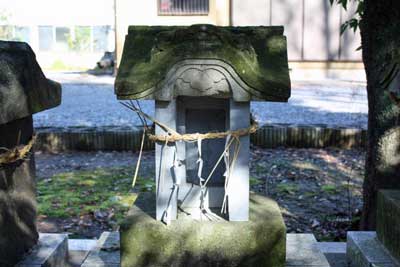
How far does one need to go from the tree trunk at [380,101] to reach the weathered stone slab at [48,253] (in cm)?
211

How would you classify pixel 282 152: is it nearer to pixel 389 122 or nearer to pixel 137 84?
pixel 389 122

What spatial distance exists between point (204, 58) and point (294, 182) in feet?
12.0

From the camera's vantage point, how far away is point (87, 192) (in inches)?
222

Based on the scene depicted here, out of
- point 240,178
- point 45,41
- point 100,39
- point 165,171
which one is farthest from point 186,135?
point 45,41

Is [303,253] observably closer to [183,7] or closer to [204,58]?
[204,58]

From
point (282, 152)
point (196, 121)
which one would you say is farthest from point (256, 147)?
point (196, 121)

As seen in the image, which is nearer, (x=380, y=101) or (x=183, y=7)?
(x=380, y=101)

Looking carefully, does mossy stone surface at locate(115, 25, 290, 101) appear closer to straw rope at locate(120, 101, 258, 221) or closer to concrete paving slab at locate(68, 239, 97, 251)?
straw rope at locate(120, 101, 258, 221)

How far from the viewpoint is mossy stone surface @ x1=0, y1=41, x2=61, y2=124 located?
260 cm

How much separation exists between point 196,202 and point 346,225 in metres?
2.20

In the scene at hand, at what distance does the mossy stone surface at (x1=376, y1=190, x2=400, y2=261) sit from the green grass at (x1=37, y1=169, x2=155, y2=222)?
96.0 inches

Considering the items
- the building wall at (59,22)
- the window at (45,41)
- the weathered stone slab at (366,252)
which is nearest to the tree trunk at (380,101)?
the weathered stone slab at (366,252)

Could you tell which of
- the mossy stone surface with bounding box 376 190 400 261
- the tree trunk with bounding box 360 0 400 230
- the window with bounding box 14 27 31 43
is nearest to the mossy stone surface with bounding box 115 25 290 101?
the mossy stone surface with bounding box 376 190 400 261

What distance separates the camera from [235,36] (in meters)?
2.57
